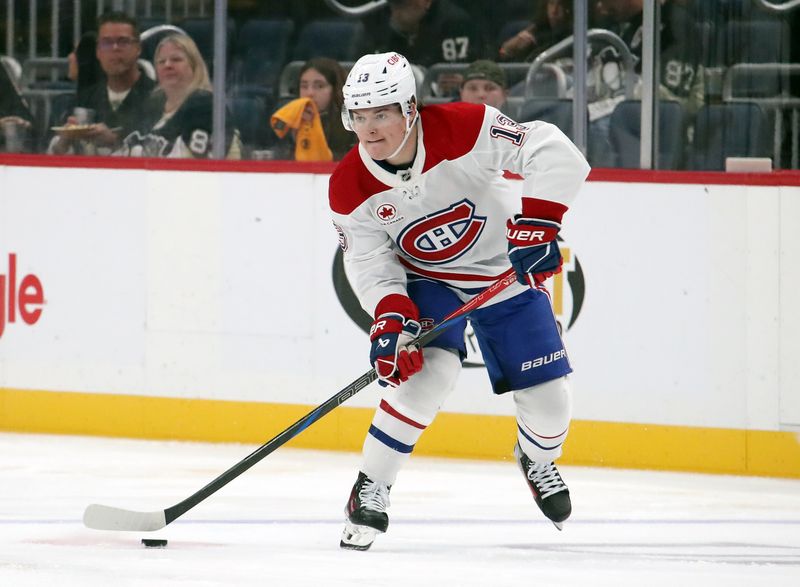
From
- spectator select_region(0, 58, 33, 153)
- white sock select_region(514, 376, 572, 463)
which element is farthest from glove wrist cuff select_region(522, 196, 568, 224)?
spectator select_region(0, 58, 33, 153)

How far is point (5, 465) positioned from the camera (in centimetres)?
457

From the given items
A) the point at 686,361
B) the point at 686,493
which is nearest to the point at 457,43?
the point at 686,361

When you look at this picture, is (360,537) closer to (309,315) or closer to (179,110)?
(309,315)

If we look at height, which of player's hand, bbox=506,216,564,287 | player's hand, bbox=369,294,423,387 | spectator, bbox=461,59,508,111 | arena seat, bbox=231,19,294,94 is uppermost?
arena seat, bbox=231,19,294,94

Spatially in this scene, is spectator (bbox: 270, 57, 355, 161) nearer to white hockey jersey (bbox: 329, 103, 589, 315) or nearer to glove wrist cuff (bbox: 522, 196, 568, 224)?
white hockey jersey (bbox: 329, 103, 589, 315)

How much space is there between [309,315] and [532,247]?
1756 mm

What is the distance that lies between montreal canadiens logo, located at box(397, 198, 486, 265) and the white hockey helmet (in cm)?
23

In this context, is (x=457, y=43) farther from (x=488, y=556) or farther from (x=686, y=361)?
(x=488, y=556)

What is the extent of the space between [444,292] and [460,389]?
1251mm

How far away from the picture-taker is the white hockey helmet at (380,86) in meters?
3.18

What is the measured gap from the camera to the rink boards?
14.5 feet

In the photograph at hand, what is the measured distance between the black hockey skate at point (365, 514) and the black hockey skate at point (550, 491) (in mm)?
382

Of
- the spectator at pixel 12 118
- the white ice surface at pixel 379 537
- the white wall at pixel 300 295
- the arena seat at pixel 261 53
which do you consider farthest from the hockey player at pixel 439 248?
the spectator at pixel 12 118

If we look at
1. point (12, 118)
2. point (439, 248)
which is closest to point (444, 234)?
point (439, 248)
